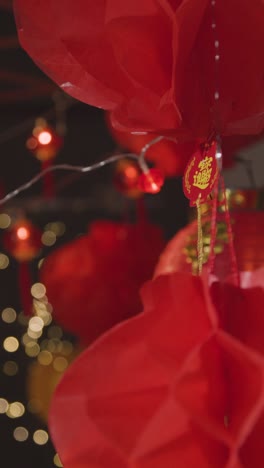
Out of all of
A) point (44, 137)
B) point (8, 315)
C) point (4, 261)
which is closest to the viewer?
point (44, 137)

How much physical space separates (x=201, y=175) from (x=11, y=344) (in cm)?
117

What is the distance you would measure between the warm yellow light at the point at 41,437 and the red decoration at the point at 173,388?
2.68 feet

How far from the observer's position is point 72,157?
1.89 metres

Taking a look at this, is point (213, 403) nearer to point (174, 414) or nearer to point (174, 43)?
point (174, 414)

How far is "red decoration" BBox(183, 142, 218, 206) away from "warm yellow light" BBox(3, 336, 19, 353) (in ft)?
3.75

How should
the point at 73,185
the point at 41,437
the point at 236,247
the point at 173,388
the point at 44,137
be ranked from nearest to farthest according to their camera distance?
1. the point at 173,388
2. the point at 236,247
3. the point at 44,137
4. the point at 41,437
5. the point at 73,185

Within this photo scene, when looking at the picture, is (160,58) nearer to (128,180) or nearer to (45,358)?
(128,180)

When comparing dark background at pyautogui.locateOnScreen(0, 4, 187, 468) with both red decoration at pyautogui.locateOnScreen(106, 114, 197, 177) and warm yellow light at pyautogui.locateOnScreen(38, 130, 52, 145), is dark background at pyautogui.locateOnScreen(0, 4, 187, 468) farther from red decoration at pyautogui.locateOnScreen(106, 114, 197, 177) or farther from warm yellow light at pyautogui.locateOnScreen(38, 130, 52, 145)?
red decoration at pyautogui.locateOnScreen(106, 114, 197, 177)

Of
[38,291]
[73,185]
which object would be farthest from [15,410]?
[73,185]

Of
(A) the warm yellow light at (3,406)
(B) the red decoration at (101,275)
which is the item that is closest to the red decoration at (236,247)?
(B) the red decoration at (101,275)

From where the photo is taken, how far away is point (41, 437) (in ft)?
3.94

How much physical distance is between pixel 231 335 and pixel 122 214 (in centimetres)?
143

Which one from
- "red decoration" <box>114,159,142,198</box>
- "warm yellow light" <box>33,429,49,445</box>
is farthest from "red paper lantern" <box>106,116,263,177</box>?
"warm yellow light" <box>33,429,49,445</box>

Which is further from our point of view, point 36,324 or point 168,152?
point 36,324
